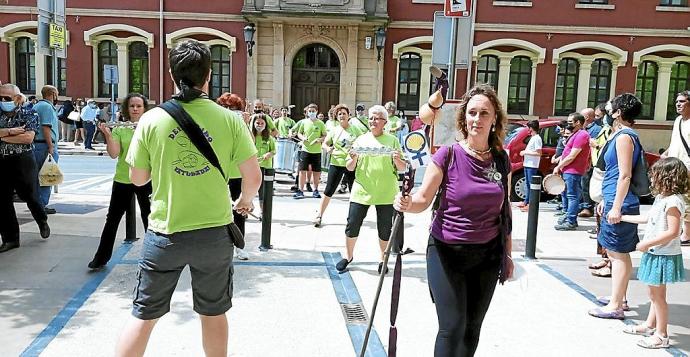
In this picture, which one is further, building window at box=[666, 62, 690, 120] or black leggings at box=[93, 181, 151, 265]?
building window at box=[666, 62, 690, 120]

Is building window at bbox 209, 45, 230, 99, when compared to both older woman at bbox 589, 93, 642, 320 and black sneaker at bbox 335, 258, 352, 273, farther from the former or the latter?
older woman at bbox 589, 93, 642, 320

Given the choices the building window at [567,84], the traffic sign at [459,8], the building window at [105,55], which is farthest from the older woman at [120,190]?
the building window at [567,84]

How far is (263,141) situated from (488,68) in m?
16.5

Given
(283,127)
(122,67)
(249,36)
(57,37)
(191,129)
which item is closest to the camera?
(191,129)

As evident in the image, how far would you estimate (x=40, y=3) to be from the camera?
11.1m

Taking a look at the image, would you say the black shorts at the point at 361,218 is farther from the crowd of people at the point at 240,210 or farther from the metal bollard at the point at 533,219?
the crowd of people at the point at 240,210

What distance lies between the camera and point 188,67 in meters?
3.19

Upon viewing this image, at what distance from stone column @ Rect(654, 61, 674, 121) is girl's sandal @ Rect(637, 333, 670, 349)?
21.6 meters

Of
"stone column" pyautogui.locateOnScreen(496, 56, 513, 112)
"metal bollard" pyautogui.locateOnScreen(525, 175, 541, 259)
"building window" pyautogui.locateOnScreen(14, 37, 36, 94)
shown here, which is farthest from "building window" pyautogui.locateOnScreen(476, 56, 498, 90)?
"building window" pyautogui.locateOnScreen(14, 37, 36, 94)

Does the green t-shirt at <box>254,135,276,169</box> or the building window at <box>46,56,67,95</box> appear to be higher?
the building window at <box>46,56,67,95</box>

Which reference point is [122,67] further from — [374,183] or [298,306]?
[298,306]

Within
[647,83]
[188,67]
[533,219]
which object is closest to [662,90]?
[647,83]

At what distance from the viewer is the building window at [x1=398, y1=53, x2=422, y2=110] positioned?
23141 mm

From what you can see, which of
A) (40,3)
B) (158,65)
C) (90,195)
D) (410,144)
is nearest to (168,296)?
(410,144)
